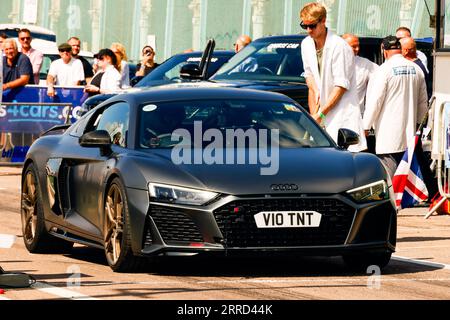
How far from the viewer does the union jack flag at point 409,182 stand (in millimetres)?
17219

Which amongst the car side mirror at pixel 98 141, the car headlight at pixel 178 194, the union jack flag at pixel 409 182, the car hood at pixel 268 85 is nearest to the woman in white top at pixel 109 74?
the car hood at pixel 268 85

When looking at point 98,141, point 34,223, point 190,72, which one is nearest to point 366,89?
point 190,72

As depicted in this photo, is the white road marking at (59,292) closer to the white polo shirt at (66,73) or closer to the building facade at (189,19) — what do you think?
the white polo shirt at (66,73)

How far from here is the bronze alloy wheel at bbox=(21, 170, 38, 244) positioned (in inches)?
516

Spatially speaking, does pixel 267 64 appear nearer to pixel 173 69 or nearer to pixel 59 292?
pixel 173 69

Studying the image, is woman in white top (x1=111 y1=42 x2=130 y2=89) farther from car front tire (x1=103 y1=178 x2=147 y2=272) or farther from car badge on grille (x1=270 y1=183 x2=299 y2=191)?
car badge on grille (x1=270 y1=183 x2=299 y2=191)

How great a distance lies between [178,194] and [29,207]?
305cm

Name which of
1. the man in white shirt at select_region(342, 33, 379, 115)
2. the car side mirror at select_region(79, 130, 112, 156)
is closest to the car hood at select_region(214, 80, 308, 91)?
the man in white shirt at select_region(342, 33, 379, 115)

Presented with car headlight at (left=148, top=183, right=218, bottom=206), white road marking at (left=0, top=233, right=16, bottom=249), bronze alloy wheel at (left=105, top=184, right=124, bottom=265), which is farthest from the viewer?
white road marking at (left=0, top=233, right=16, bottom=249)

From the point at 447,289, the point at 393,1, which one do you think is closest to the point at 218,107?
Answer: the point at 447,289

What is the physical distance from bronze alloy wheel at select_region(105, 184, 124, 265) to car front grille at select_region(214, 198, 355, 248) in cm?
85

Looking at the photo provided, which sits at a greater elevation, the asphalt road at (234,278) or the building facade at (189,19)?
the building facade at (189,19)

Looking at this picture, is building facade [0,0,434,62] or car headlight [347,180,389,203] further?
building facade [0,0,434,62]

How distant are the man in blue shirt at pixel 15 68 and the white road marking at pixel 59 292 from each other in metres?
15.5
